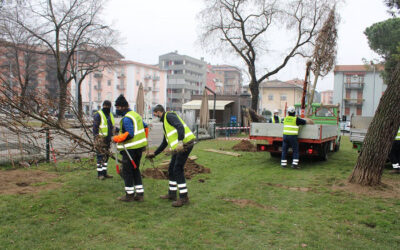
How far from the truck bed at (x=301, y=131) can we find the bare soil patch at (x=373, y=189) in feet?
7.78

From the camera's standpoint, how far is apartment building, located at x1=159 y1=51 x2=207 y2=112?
93.9m

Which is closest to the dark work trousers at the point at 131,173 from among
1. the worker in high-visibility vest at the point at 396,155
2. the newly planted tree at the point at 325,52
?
the worker in high-visibility vest at the point at 396,155

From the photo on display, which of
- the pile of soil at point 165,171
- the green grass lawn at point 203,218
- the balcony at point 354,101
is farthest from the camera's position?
the balcony at point 354,101

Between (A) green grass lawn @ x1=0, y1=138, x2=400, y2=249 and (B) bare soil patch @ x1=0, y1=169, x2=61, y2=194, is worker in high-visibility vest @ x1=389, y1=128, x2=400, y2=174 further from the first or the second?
(B) bare soil patch @ x1=0, y1=169, x2=61, y2=194

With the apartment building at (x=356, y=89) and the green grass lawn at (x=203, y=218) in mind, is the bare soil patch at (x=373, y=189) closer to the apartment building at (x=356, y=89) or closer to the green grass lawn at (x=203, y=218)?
the green grass lawn at (x=203, y=218)

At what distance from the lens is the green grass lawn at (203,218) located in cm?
428

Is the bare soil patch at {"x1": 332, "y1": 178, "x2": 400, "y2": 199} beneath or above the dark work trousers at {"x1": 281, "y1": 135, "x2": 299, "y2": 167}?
beneath

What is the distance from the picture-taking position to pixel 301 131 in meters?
10.1

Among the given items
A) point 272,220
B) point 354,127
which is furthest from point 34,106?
point 354,127

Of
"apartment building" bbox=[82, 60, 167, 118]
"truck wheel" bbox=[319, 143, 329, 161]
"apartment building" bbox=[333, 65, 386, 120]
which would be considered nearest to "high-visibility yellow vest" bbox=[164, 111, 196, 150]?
"truck wheel" bbox=[319, 143, 329, 161]

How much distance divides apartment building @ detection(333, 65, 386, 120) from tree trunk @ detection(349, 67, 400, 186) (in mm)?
62082

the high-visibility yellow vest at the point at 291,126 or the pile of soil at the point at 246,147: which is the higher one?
the high-visibility yellow vest at the point at 291,126

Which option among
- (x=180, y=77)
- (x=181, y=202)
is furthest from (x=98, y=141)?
(x=180, y=77)

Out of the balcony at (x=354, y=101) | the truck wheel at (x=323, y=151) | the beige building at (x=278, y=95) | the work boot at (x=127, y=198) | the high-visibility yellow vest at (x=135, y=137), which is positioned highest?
the beige building at (x=278, y=95)
